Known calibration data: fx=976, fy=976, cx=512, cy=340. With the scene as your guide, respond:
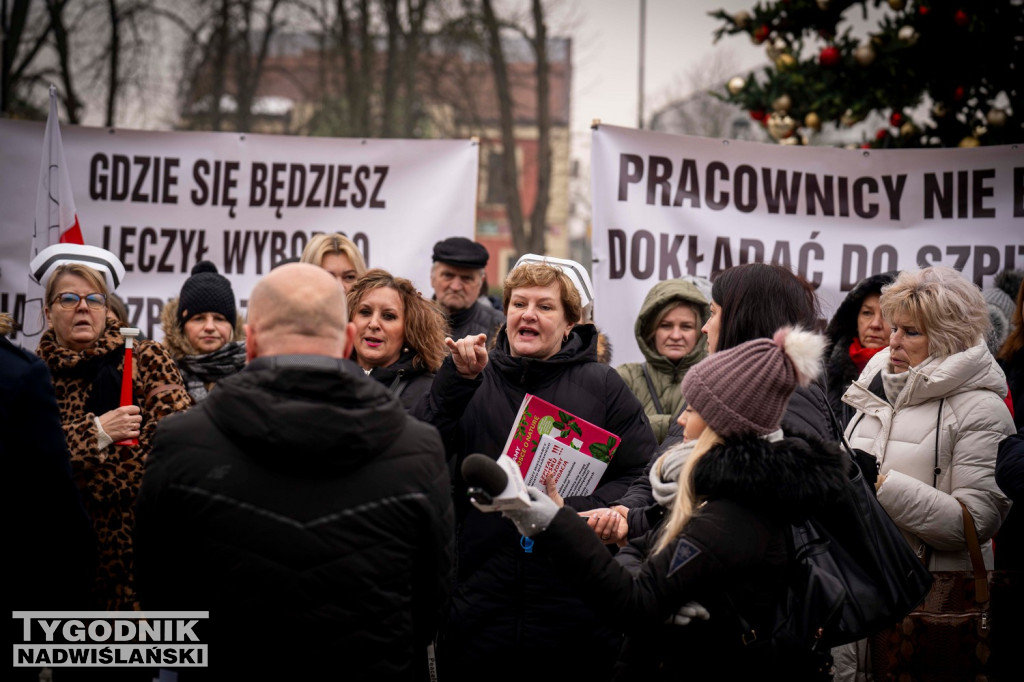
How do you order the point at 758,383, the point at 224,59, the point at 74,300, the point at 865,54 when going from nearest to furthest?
1. the point at 758,383
2. the point at 74,300
3. the point at 865,54
4. the point at 224,59

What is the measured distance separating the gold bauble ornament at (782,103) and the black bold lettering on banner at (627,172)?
7.87 feet

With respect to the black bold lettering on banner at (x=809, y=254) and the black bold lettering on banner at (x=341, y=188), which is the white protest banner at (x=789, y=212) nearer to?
the black bold lettering on banner at (x=809, y=254)

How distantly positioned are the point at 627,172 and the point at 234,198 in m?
2.63

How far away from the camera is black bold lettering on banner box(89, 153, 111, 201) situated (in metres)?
6.38

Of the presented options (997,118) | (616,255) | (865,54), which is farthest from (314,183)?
(997,118)

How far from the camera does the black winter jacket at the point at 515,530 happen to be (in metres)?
3.26

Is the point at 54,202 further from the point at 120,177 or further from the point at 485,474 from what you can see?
the point at 485,474

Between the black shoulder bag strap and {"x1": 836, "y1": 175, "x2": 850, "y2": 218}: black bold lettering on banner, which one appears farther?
{"x1": 836, "y1": 175, "x2": 850, "y2": 218}: black bold lettering on banner

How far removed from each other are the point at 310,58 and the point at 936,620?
855 inches

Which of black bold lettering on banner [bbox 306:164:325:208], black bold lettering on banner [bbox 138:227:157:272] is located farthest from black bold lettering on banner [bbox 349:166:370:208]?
black bold lettering on banner [bbox 138:227:157:272]

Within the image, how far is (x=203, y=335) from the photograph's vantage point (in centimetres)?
Answer: 512

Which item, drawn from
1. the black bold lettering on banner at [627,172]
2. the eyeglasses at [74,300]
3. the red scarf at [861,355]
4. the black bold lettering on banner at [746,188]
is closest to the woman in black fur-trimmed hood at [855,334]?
the red scarf at [861,355]

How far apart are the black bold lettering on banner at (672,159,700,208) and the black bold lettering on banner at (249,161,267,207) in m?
2.76

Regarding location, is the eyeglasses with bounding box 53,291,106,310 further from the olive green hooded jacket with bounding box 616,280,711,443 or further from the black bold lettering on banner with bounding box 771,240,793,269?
the black bold lettering on banner with bounding box 771,240,793,269
